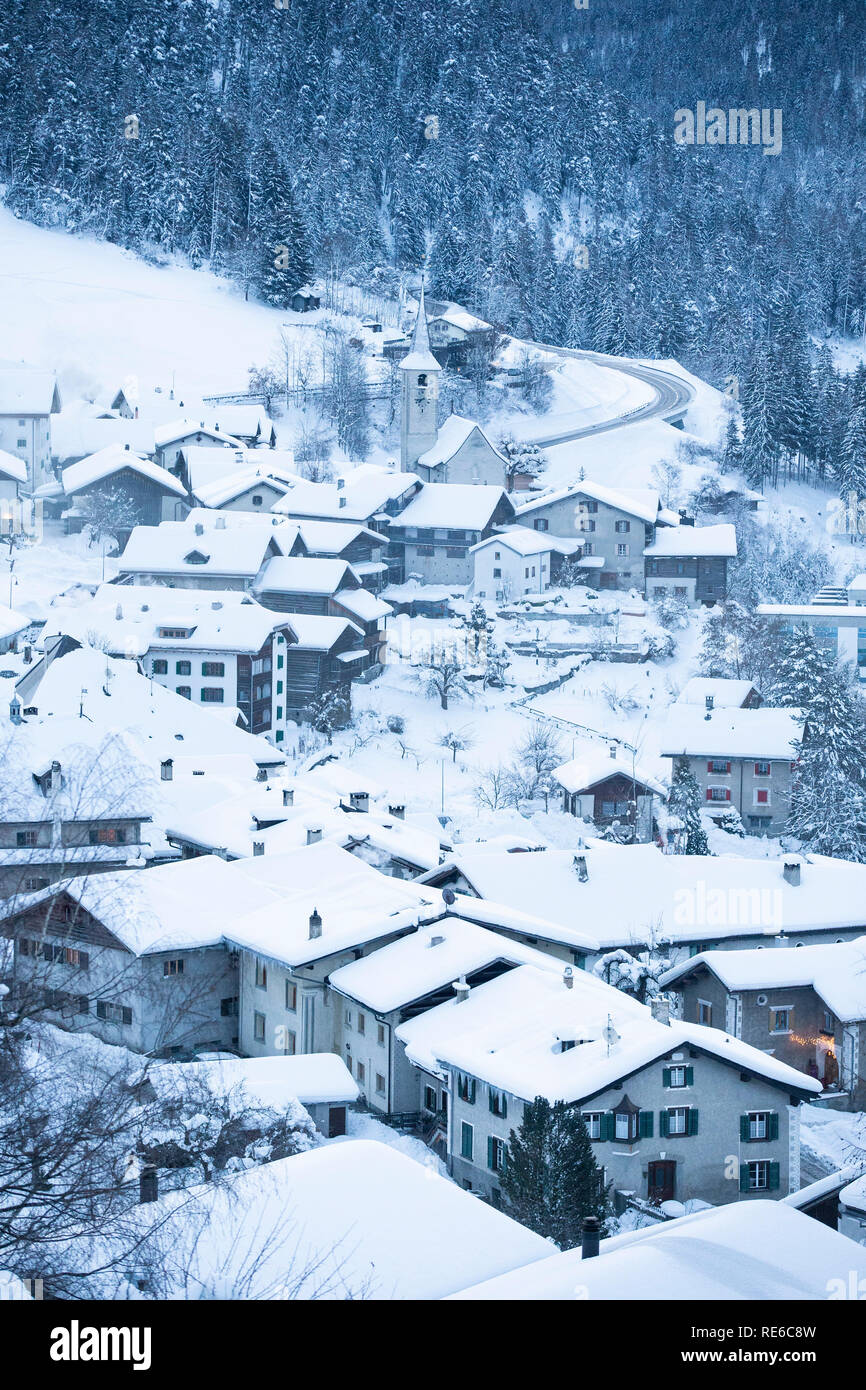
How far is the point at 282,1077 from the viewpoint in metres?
21.0

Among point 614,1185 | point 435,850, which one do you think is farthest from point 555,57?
point 614,1185

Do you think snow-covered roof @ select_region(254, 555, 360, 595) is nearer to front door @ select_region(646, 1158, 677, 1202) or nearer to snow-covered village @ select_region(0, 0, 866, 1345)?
snow-covered village @ select_region(0, 0, 866, 1345)

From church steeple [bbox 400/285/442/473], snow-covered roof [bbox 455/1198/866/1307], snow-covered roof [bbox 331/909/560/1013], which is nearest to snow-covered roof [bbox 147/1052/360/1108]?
snow-covered roof [bbox 331/909/560/1013]

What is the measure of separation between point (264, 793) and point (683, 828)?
399 inches

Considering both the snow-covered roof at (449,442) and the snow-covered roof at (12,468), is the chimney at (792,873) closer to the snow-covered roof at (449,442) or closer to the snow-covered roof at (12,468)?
the snow-covered roof at (449,442)

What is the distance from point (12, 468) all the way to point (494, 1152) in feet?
130

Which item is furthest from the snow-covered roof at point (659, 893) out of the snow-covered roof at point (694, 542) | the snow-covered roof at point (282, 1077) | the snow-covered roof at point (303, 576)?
the snow-covered roof at point (694, 542)

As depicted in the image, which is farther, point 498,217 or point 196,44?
point 196,44

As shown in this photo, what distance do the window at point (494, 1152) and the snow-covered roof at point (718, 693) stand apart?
24.0 m

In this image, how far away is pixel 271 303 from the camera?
77.9m

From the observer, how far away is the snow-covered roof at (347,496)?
52.8m

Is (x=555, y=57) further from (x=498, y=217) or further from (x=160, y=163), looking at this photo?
(x=160, y=163)

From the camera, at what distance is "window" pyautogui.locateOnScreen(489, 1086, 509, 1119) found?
19.8m

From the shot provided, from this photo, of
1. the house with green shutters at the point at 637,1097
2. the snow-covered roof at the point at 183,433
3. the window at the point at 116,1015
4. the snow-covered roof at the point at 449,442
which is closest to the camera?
the house with green shutters at the point at 637,1097
